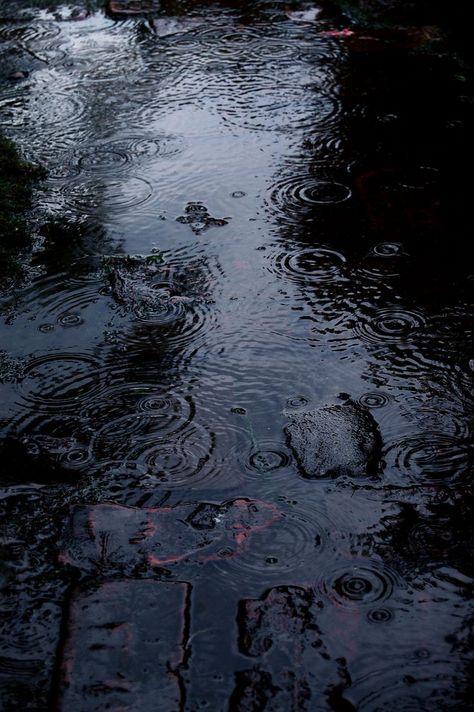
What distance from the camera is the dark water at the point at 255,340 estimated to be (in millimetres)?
2316

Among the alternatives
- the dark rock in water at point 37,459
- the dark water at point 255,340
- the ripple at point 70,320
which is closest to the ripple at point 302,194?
the dark water at point 255,340

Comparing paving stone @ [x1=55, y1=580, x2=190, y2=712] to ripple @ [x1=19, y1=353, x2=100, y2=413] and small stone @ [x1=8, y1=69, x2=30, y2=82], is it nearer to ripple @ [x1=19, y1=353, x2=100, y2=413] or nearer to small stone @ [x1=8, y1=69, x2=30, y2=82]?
ripple @ [x1=19, y1=353, x2=100, y2=413]

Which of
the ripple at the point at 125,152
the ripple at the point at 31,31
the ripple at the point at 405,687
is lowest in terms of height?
the ripple at the point at 405,687

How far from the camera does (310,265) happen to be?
389 centimetres

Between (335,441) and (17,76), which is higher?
(17,76)

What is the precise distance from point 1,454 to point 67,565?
2.04ft

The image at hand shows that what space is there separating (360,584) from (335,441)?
611mm

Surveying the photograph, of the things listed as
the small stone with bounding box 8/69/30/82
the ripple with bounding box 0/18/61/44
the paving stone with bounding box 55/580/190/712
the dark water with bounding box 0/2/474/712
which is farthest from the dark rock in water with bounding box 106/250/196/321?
the ripple with bounding box 0/18/61/44

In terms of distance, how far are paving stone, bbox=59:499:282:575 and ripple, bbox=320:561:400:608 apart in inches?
11.8

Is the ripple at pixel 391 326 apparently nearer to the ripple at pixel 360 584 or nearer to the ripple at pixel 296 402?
the ripple at pixel 296 402

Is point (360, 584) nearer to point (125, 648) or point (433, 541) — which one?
point (433, 541)

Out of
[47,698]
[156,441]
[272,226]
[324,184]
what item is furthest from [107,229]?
[47,698]

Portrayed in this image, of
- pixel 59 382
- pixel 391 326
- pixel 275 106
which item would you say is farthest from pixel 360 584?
pixel 275 106

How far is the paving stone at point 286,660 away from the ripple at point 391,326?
136 cm
